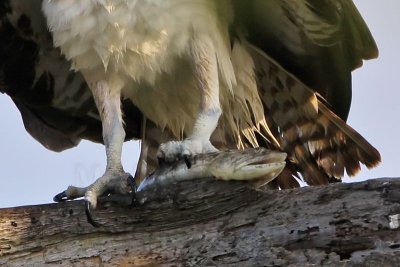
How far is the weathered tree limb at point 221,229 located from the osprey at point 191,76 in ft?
1.11

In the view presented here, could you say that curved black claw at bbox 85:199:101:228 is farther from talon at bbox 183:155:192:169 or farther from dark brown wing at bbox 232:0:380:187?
dark brown wing at bbox 232:0:380:187

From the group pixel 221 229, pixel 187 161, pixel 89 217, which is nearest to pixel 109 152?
pixel 187 161

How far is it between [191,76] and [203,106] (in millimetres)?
324

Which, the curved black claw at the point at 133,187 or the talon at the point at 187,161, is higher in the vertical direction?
the talon at the point at 187,161

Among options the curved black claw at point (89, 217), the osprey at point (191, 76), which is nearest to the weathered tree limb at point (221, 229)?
the curved black claw at point (89, 217)

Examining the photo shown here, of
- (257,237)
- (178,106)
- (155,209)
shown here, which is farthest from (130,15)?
(257,237)

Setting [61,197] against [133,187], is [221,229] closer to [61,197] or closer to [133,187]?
[133,187]

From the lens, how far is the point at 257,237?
283 centimetres

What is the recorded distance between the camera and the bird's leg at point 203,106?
3.38 metres

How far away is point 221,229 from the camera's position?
2.90 metres

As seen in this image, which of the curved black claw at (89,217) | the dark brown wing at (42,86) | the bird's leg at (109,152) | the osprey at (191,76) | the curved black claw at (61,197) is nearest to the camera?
the curved black claw at (89,217)

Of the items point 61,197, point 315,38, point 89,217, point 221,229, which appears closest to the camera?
point 221,229

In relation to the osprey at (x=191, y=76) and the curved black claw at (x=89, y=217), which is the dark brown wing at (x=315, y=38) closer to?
the osprey at (x=191, y=76)

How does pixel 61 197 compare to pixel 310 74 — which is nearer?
pixel 61 197
